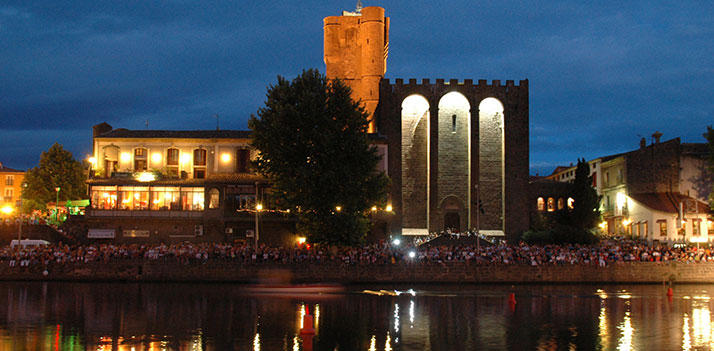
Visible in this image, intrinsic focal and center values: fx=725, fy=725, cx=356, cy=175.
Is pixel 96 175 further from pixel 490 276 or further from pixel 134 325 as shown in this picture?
pixel 134 325

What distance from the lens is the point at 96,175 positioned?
195 feet

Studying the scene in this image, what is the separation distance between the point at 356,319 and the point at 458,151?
39246 mm

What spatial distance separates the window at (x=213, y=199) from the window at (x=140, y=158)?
7.55 meters

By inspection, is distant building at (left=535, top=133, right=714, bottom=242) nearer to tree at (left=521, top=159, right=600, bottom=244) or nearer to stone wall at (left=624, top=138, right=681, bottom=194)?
stone wall at (left=624, top=138, right=681, bottom=194)

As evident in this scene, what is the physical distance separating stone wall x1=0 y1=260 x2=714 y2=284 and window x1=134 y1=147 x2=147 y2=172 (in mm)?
18231

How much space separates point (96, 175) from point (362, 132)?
24273 mm

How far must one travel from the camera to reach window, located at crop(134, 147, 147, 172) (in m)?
61.0

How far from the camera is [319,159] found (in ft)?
156

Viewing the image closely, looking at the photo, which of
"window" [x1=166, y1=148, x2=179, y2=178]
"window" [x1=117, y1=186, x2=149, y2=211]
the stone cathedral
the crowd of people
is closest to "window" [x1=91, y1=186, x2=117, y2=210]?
"window" [x1=117, y1=186, x2=149, y2=211]

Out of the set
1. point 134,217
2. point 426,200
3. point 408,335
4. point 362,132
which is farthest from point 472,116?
point 408,335

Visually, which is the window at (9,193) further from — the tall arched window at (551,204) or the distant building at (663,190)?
the distant building at (663,190)

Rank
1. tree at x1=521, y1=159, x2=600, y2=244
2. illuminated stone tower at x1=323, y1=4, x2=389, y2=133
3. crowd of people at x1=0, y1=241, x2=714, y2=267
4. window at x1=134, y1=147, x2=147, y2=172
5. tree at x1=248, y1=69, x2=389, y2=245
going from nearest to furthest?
crowd of people at x1=0, y1=241, x2=714, y2=267 → tree at x1=248, y1=69, x2=389, y2=245 → tree at x1=521, y1=159, x2=600, y2=244 → window at x1=134, y1=147, x2=147, y2=172 → illuminated stone tower at x1=323, y1=4, x2=389, y2=133

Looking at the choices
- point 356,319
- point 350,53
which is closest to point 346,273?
point 356,319

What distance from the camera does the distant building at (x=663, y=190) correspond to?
58500 millimetres
